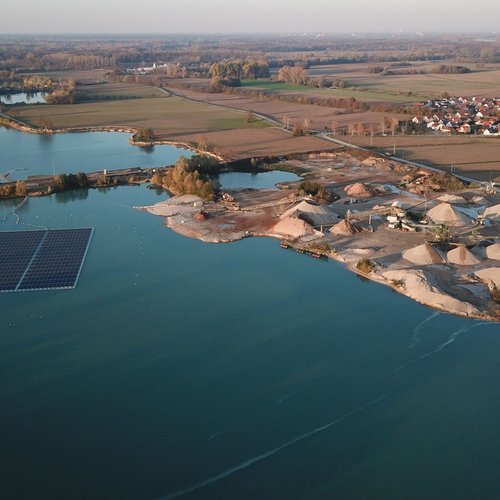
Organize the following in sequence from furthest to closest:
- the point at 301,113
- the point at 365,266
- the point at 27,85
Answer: the point at 27,85
the point at 301,113
the point at 365,266

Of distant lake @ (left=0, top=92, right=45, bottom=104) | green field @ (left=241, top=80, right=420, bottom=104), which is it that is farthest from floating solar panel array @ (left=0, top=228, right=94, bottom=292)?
green field @ (left=241, top=80, right=420, bottom=104)

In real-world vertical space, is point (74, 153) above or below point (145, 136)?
below

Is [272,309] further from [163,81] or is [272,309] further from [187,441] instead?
[163,81]

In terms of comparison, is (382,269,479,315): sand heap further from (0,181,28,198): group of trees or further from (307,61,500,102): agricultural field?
(307,61,500,102): agricultural field

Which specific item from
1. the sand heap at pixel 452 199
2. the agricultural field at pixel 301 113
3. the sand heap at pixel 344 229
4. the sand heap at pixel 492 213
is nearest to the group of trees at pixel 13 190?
the sand heap at pixel 344 229

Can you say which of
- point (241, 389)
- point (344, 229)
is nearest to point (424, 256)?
point (344, 229)

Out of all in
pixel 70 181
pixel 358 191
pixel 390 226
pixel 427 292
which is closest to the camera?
pixel 427 292

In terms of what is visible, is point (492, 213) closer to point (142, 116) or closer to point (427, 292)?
point (427, 292)

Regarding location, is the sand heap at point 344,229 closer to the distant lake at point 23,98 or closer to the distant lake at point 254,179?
the distant lake at point 254,179

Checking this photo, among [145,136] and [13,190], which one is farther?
[145,136]
